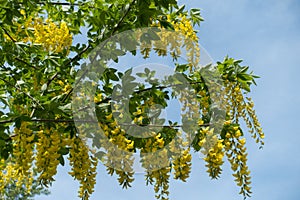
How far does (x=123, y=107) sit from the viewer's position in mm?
3918

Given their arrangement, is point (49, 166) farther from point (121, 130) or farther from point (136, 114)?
point (136, 114)

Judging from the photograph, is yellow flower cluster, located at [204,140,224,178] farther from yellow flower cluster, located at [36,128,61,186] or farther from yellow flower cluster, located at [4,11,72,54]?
yellow flower cluster, located at [4,11,72,54]

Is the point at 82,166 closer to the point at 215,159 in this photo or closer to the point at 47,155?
the point at 47,155

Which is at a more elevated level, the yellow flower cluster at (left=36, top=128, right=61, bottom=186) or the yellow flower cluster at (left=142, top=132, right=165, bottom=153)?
the yellow flower cluster at (left=142, top=132, right=165, bottom=153)

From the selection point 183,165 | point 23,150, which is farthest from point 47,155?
point 183,165

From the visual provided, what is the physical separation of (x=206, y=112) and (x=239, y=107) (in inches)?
15.4

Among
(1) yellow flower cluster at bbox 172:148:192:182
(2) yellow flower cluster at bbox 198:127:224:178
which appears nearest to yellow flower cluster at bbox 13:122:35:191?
(1) yellow flower cluster at bbox 172:148:192:182

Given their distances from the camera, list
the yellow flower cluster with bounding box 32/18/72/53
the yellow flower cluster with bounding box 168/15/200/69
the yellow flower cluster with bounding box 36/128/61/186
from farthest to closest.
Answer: the yellow flower cluster with bounding box 32/18/72/53, the yellow flower cluster with bounding box 168/15/200/69, the yellow flower cluster with bounding box 36/128/61/186

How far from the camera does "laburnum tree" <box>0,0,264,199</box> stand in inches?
137

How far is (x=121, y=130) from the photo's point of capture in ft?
11.6

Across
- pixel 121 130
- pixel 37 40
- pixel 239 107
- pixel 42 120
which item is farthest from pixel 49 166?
pixel 37 40

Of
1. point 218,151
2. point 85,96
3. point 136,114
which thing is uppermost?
point 85,96

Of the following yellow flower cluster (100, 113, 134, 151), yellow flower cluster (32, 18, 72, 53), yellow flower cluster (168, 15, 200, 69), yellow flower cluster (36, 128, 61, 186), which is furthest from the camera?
yellow flower cluster (32, 18, 72, 53)

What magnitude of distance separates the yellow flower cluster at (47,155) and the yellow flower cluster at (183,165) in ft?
3.69
